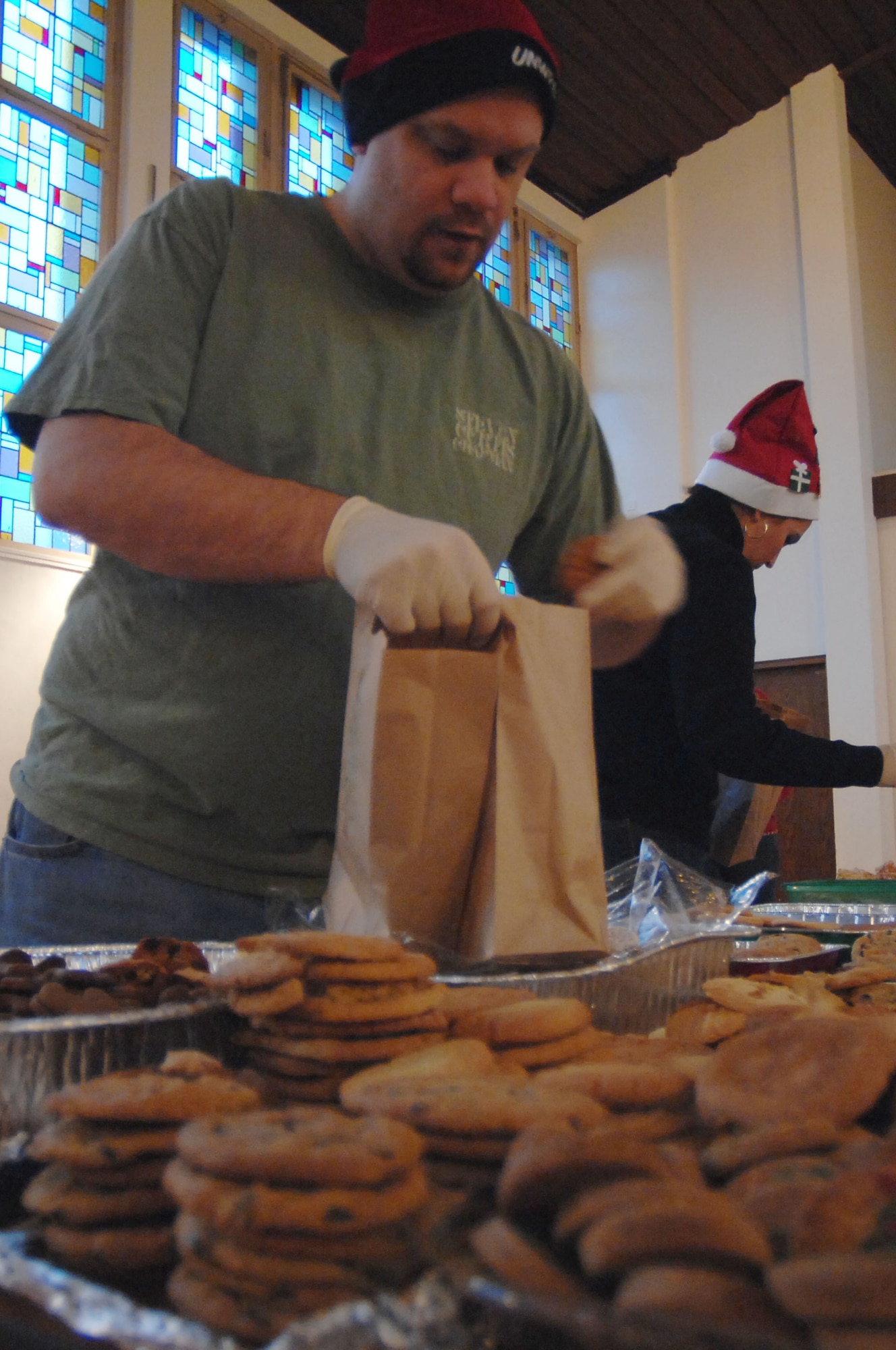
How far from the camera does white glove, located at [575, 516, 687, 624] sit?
1.24m

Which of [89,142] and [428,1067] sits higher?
[89,142]

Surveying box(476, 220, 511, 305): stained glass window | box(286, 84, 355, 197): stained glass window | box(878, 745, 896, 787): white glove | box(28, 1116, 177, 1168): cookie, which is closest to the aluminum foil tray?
box(28, 1116, 177, 1168): cookie

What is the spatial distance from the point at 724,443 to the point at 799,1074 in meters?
2.33

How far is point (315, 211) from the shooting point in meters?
1.39

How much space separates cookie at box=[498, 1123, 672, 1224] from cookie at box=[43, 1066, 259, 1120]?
147 millimetres

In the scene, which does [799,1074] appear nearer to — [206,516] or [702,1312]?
[702,1312]

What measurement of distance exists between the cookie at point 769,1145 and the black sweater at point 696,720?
60.6 inches

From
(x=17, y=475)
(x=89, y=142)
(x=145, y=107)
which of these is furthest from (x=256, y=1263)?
(x=145, y=107)

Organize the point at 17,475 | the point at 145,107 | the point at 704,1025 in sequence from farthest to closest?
the point at 145,107, the point at 17,475, the point at 704,1025

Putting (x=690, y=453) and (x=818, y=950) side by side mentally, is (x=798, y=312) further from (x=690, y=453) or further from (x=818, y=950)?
(x=818, y=950)

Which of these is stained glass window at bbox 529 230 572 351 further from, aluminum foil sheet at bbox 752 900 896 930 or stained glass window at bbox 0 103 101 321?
aluminum foil sheet at bbox 752 900 896 930

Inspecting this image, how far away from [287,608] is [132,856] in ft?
1.12

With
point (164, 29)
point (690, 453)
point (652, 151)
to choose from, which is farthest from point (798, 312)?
point (164, 29)

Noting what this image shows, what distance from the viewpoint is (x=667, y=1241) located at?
1.02 feet
